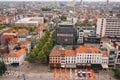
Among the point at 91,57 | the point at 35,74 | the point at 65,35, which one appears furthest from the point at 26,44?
the point at 91,57

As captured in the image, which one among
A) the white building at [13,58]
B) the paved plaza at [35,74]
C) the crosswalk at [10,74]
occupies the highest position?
the white building at [13,58]

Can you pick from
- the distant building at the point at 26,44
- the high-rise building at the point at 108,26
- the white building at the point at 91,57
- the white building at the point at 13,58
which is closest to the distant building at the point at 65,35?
the distant building at the point at 26,44

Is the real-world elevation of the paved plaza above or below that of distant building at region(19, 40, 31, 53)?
below

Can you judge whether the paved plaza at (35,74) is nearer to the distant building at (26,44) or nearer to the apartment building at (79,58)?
the apartment building at (79,58)

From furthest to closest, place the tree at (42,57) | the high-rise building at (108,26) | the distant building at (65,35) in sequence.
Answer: the high-rise building at (108,26), the distant building at (65,35), the tree at (42,57)

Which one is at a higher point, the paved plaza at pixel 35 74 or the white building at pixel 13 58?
the white building at pixel 13 58

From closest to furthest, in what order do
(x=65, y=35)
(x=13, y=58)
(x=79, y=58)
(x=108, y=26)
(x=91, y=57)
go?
(x=91, y=57) → (x=79, y=58) → (x=13, y=58) → (x=65, y=35) → (x=108, y=26)

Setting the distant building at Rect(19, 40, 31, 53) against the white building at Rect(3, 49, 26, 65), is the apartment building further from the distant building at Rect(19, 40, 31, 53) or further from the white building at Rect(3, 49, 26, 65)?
the distant building at Rect(19, 40, 31, 53)

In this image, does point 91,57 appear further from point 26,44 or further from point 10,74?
point 26,44

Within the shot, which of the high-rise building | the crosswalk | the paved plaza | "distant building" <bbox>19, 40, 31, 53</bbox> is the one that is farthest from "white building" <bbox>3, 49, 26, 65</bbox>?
the high-rise building
